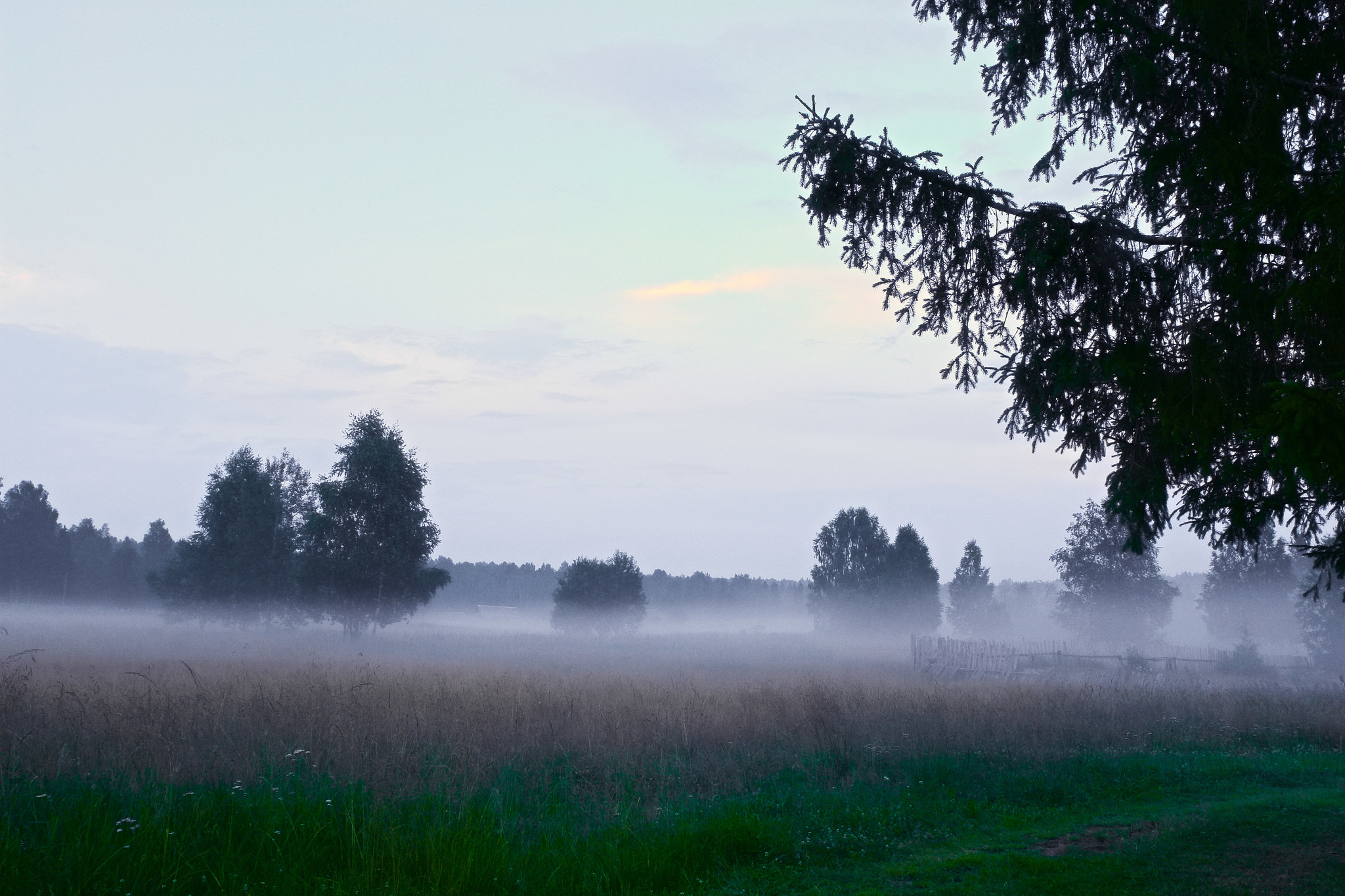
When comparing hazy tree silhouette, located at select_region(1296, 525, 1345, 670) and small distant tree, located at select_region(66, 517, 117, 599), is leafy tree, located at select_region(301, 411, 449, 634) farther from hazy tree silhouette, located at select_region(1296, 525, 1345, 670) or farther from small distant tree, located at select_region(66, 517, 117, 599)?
small distant tree, located at select_region(66, 517, 117, 599)

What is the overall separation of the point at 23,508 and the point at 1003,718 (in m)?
85.2

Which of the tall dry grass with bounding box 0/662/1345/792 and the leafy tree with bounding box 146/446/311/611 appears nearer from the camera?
the tall dry grass with bounding box 0/662/1345/792

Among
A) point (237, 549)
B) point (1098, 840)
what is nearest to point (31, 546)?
point (237, 549)

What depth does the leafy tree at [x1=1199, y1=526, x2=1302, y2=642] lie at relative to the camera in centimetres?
5656

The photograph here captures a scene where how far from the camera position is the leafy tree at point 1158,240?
626 centimetres

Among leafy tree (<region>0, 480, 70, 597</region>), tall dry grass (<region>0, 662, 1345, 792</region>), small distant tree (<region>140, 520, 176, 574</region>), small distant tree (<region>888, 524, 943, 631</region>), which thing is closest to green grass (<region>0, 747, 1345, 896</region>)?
tall dry grass (<region>0, 662, 1345, 792</region>)

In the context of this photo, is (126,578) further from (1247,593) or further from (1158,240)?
(1247,593)

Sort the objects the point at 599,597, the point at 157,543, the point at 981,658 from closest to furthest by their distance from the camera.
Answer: the point at 981,658, the point at 599,597, the point at 157,543

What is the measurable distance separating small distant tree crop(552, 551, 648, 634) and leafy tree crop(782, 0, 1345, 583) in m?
46.8

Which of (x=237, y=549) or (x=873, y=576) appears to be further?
(x=873, y=576)

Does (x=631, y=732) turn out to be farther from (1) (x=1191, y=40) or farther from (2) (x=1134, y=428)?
(1) (x=1191, y=40)

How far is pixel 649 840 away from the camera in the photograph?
647cm

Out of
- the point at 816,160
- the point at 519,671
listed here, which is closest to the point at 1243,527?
the point at 816,160

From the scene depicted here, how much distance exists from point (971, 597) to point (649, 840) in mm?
72175
